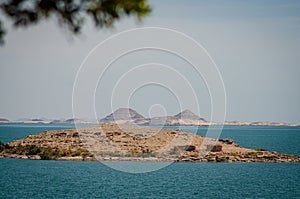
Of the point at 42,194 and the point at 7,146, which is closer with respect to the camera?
the point at 42,194

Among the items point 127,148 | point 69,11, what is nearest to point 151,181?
point 127,148

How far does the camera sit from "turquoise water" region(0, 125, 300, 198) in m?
58.6

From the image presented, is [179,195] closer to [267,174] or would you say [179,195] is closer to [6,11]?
[267,174]

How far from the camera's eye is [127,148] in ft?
326

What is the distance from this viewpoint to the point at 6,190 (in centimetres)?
6091

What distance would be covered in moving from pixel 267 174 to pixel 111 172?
23908mm

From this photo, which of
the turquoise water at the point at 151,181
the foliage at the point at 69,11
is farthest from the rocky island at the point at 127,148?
the foliage at the point at 69,11

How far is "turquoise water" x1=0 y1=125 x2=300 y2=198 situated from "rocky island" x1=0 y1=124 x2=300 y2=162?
15.6 feet

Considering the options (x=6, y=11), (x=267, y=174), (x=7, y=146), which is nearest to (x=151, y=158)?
(x=267, y=174)

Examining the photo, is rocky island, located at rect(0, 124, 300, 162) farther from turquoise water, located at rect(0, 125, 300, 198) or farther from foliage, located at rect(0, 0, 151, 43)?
foliage, located at rect(0, 0, 151, 43)

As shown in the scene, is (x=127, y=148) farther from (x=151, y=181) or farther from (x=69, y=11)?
(x=69, y=11)

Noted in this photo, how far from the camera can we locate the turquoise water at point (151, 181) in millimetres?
58625

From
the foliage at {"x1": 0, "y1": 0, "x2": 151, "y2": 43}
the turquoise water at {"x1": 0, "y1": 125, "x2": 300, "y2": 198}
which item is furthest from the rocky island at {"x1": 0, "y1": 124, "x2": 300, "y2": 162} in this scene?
the foliage at {"x1": 0, "y1": 0, "x2": 151, "y2": 43}

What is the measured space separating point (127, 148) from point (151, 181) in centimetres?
2923
